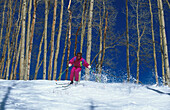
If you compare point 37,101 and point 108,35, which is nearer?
point 37,101

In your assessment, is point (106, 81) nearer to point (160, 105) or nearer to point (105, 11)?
point (160, 105)

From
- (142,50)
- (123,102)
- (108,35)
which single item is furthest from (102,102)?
(142,50)

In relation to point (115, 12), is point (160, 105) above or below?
below

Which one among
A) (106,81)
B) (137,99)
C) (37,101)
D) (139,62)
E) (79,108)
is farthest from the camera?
(139,62)

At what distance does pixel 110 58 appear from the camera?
1245cm

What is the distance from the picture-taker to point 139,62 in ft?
42.4

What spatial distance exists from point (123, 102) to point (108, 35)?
8.49 meters

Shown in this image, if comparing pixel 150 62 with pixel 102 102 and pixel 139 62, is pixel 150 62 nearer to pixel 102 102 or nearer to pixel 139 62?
pixel 139 62

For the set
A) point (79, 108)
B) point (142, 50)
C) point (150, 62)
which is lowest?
point (79, 108)

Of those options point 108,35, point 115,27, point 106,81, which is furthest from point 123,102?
point 115,27

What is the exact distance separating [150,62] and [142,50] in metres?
0.96

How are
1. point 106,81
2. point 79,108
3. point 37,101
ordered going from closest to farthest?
1. point 79,108
2. point 37,101
3. point 106,81

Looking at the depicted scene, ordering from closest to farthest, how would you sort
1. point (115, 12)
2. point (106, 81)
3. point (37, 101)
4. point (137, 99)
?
point (37, 101)
point (137, 99)
point (106, 81)
point (115, 12)

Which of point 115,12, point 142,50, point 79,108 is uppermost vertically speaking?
point 115,12
